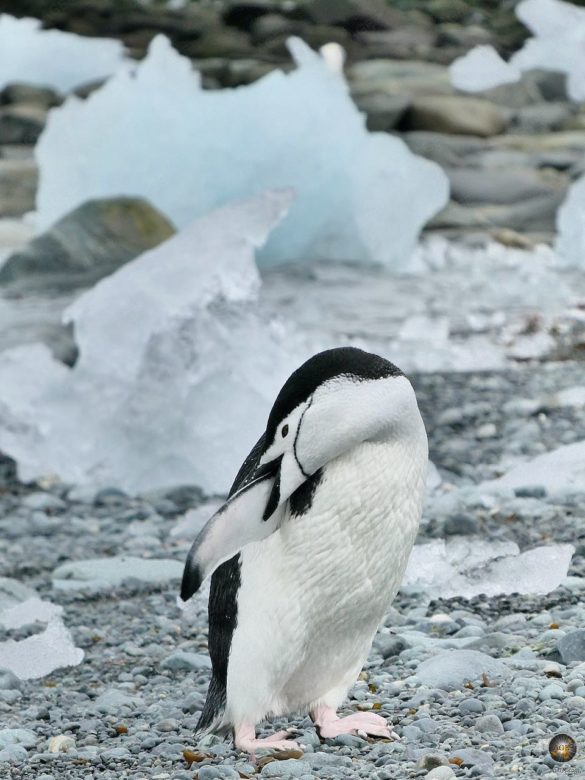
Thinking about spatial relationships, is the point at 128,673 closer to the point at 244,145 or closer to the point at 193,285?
the point at 193,285

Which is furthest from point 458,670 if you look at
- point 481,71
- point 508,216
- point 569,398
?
point 481,71

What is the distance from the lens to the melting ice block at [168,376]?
502cm

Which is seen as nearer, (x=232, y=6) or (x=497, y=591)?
(x=497, y=591)

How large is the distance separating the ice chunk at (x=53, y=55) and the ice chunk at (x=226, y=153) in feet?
5.15

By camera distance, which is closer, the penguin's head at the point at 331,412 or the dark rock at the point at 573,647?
the penguin's head at the point at 331,412

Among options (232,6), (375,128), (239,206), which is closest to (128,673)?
(239,206)

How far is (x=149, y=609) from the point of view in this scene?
341 centimetres

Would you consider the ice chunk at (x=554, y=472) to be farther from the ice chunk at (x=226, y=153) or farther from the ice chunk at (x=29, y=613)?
the ice chunk at (x=226, y=153)

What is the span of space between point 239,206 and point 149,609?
2.23 metres

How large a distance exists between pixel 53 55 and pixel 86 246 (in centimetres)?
290

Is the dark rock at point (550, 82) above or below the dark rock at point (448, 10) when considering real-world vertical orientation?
below

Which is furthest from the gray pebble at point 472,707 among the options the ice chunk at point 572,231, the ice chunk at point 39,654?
the ice chunk at point 572,231

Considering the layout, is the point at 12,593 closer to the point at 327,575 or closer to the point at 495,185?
the point at 327,575

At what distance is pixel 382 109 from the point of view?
29.8 feet
